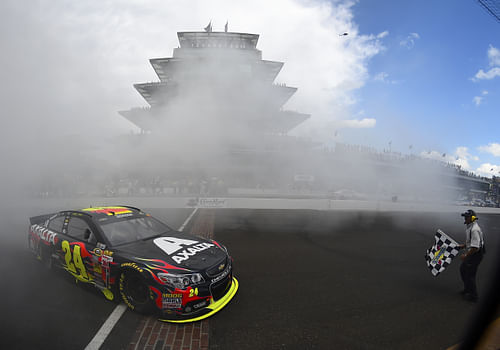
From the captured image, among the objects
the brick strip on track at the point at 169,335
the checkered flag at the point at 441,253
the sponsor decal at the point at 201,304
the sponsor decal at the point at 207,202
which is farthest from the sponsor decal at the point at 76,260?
the sponsor decal at the point at 207,202

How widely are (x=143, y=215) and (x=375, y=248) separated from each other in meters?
5.21

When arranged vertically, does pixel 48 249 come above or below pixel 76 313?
above

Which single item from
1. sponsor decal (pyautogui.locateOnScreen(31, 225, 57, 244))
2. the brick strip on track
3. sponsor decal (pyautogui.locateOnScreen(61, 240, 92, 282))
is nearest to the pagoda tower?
sponsor decal (pyautogui.locateOnScreen(31, 225, 57, 244))

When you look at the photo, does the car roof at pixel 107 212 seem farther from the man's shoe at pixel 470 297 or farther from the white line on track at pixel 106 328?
the man's shoe at pixel 470 297

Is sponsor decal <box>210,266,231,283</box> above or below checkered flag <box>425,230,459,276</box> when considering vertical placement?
below

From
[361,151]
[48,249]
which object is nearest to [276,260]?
[48,249]

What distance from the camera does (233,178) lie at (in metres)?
20.2

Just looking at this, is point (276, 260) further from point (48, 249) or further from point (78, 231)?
point (48, 249)

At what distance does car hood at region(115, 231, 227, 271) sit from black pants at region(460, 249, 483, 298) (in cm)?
333

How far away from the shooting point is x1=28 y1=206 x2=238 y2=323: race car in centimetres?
220

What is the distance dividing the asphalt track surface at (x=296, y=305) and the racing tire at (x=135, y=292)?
0.15 m

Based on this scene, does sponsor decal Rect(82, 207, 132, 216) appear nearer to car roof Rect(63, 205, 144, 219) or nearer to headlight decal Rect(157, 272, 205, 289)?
car roof Rect(63, 205, 144, 219)

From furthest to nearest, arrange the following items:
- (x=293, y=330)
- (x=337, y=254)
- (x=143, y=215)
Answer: (x=337, y=254) → (x=143, y=215) → (x=293, y=330)

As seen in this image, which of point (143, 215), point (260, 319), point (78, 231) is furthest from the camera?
point (143, 215)
